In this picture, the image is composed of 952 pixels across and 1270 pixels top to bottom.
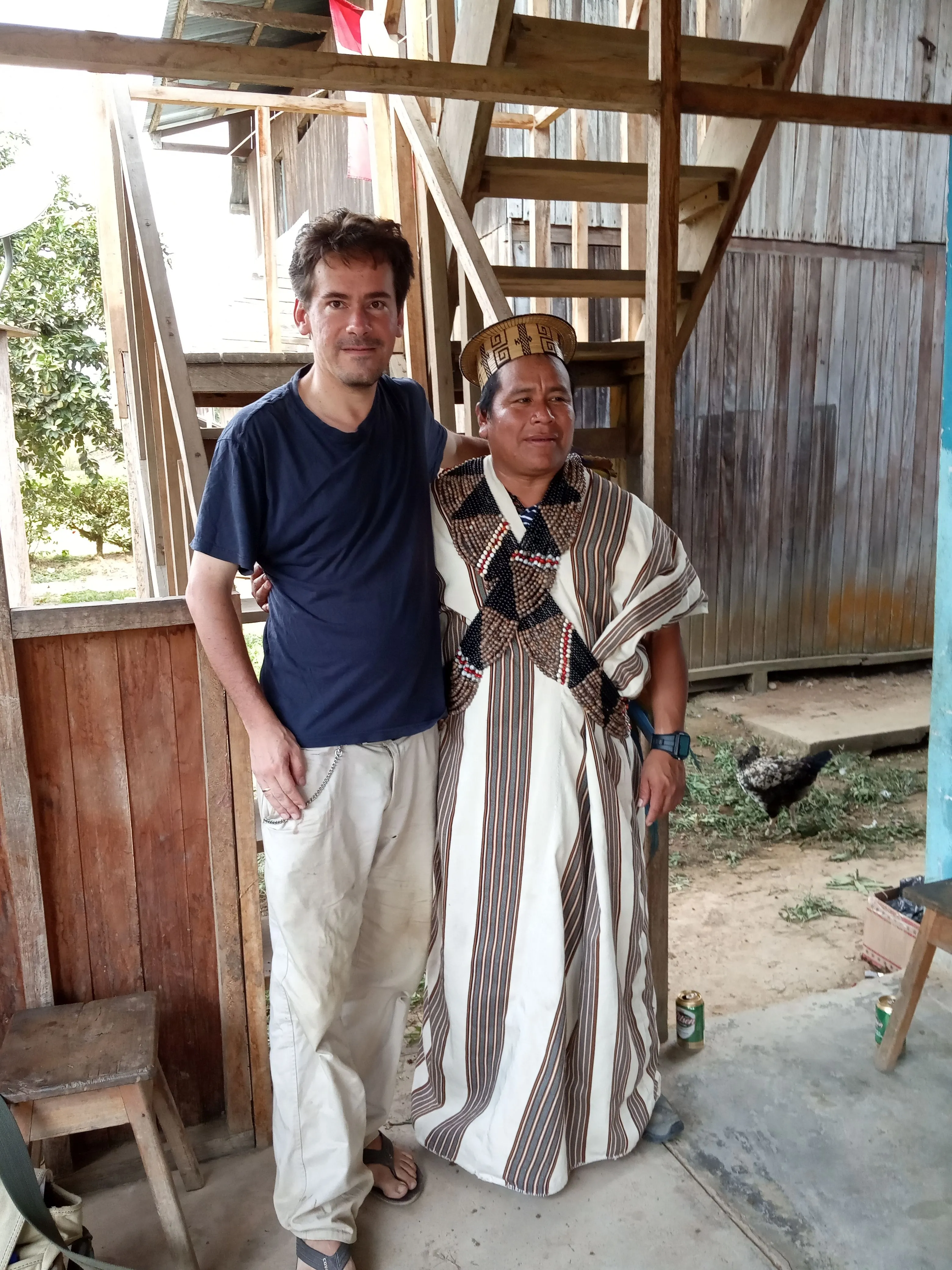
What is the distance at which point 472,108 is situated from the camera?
3.32 metres

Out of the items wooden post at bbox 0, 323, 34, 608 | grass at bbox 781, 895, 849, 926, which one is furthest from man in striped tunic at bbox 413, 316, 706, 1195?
wooden post at bbox 0, 323, 34, 608

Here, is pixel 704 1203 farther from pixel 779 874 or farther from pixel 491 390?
pixel 779 874

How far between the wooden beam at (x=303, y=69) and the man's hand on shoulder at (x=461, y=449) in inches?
28.7

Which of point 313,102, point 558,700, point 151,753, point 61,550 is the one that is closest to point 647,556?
point 558,700

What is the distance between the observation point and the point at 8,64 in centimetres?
185

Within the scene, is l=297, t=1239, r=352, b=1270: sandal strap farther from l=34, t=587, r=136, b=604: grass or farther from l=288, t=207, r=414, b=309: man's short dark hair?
l=34, t=587, r=136, b=604: grass

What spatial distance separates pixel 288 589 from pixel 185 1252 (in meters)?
1.37

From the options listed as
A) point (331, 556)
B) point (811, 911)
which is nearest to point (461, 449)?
point (331, 556)

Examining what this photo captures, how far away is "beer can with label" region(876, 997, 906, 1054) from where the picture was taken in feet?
8.83

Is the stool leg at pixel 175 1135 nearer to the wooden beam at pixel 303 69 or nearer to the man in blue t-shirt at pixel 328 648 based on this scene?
the man in blue t-shirt at pixel 328 648

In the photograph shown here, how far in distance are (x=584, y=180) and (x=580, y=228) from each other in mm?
1741

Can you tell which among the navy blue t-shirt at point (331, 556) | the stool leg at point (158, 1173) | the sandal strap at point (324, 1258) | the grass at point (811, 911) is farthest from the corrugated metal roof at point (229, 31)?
the sandal strap at point (324, 1258)

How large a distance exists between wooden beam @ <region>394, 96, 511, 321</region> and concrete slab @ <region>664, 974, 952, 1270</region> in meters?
2.24

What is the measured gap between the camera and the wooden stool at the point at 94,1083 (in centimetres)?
188
